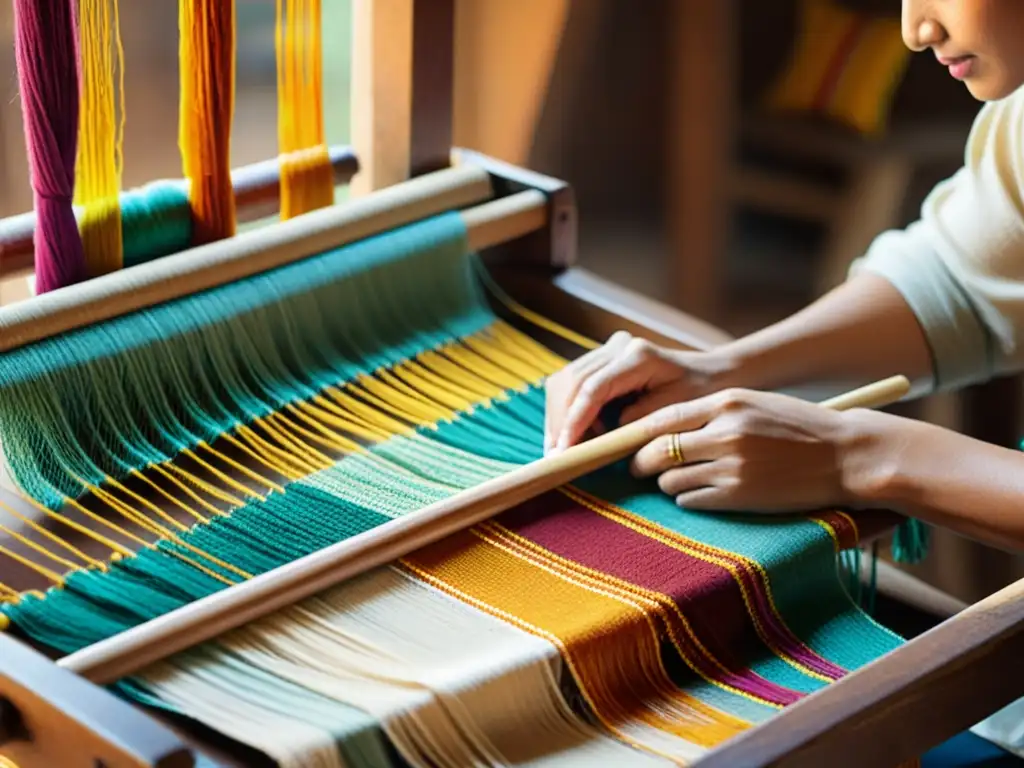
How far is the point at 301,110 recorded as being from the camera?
1.56 m

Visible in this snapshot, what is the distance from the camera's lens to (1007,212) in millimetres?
1562

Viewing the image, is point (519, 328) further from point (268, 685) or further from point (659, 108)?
point (659, 108)

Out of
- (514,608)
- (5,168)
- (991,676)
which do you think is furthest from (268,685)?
(5,168)

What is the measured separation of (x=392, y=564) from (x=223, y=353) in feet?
1.01

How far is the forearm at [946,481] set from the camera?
1.26 metres

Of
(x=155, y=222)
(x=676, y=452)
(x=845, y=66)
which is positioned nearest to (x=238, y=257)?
(x=155, y=222)

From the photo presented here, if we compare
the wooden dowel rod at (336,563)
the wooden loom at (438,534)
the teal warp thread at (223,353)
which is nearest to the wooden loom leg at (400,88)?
the wooden loom at (438,534)

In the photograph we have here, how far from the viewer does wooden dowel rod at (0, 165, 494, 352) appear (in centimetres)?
130

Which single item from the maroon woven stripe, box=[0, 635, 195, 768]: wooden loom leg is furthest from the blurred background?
box=[0, 635, 195, 768]: wooden loom leg

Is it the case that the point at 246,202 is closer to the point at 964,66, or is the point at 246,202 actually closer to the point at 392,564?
the point at 392,564

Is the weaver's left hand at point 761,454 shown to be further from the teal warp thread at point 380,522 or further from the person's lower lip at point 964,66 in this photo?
the person's lower lip at point 964,66

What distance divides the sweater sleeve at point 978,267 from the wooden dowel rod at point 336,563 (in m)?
0.39

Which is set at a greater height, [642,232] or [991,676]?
[991,676]

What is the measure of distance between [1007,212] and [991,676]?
613 mm
